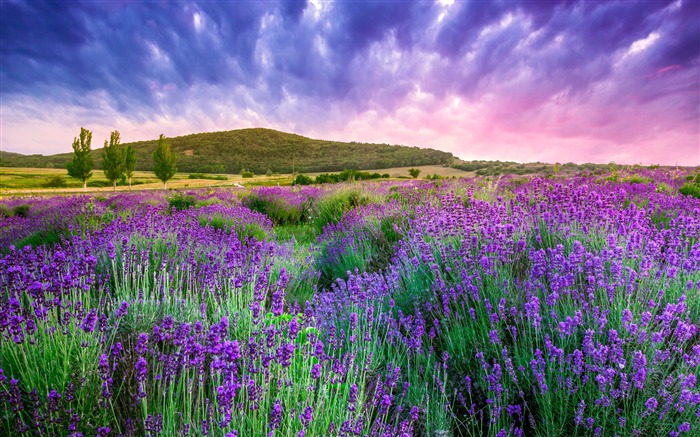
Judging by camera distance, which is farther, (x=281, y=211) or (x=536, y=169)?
(x=536, y=169)

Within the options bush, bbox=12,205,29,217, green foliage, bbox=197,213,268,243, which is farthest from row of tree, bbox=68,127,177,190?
green foliage, bbox=197,213,268,243

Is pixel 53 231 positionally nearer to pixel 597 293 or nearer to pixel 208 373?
pixel 208 373

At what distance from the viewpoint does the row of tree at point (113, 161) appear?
47906 mm

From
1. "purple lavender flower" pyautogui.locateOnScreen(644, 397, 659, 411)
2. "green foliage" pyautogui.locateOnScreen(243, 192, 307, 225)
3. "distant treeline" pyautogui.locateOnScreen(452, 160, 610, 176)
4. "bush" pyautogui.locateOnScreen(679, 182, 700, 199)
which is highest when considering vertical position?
"distant treeline" pyautogui.locateOnScreen(452, 160, 610, 176)

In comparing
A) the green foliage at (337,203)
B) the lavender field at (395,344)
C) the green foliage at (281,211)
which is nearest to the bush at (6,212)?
the green foliage at (281,211)

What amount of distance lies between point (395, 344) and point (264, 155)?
66.0 metres

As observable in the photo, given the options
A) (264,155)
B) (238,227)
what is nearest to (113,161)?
(264,155)

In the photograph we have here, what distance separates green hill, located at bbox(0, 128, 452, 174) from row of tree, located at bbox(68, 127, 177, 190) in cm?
845

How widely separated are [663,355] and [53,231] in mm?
8898

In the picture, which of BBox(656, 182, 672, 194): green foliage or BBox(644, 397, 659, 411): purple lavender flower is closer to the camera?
BBox(644, 397, 659, 411): purple lavender flower

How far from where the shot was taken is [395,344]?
9.99 feet

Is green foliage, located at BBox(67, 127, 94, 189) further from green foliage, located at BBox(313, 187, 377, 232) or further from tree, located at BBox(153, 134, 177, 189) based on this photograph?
green foliage, located at BBox(313, 187, 377, 232)

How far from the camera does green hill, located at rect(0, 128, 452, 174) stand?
2258 inches

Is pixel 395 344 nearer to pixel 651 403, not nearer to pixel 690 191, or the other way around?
pixel 651 403
